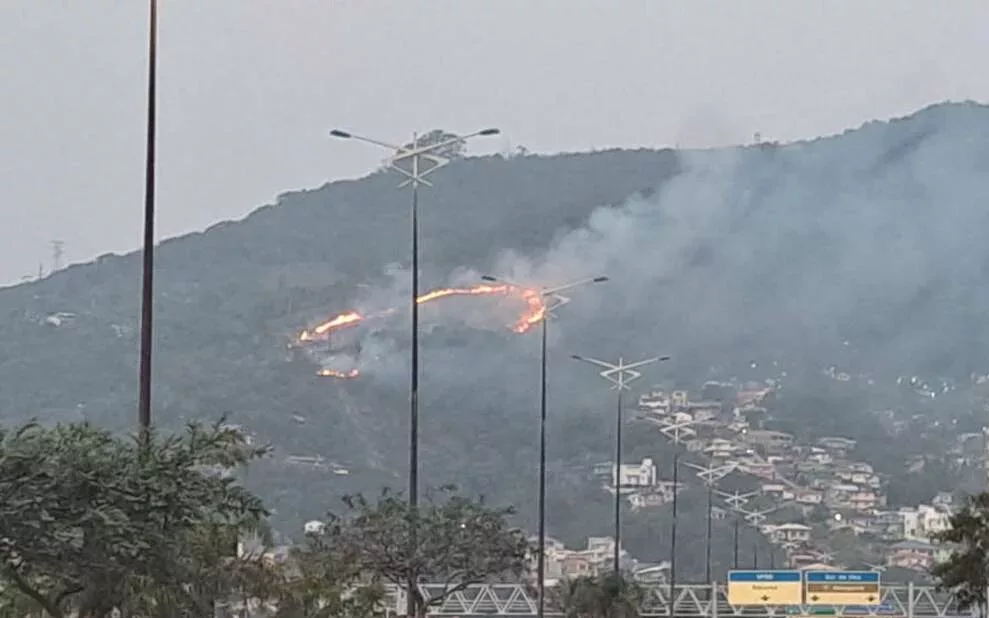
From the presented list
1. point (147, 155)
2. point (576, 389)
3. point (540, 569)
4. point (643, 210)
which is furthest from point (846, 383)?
point (147, 155)

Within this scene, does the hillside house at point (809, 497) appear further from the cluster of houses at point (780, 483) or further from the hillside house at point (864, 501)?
the hillside house at point (864, 501)

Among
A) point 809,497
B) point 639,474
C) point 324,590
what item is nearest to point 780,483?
point 809,497

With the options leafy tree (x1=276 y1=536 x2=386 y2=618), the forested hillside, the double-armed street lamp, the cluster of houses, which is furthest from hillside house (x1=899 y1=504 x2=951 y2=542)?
leafy tree (x1=276 y1=536 x2=386 y2=618)

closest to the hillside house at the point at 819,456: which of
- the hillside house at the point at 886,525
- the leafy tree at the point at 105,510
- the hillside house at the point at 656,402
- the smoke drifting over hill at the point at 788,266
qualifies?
the hillside house at the point at 656,402

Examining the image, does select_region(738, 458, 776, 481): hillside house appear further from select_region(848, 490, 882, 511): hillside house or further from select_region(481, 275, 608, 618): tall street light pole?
select_region(481, 275, 608, 618): tall street light pole

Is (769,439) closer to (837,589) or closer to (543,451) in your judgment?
(837,589)

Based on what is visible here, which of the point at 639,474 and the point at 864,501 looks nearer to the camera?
the point at 639,474

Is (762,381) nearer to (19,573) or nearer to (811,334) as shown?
(811,334)
